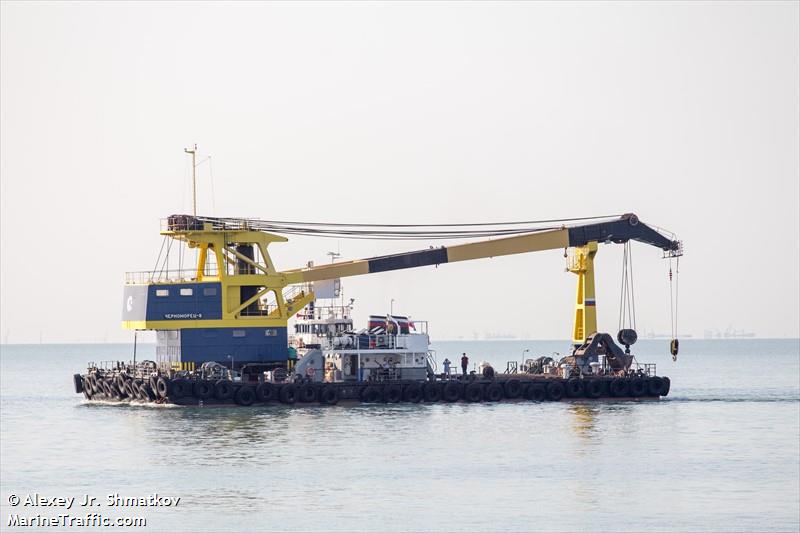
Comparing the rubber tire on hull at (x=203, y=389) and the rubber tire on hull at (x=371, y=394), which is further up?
the rubber tire on hull at (x=203, y=389)

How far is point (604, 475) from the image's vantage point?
43.3 metres

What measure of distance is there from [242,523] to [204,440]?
630 inches

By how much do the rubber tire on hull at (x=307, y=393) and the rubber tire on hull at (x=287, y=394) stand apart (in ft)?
0.82

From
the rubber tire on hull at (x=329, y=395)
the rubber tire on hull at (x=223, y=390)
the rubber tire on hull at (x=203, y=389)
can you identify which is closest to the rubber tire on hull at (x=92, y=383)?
the rubber tire on hull at (x=203, y=389)

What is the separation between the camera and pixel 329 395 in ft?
202

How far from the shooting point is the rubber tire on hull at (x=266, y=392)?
60.2 meters

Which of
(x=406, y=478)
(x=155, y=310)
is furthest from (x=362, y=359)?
(x=406, y=478)

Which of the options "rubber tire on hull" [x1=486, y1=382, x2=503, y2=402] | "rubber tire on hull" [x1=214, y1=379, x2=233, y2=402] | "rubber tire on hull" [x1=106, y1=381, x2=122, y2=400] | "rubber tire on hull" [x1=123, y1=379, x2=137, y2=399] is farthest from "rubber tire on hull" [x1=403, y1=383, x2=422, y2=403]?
"rubber tire on hull" [x1=106, y1=381, x2=122, y2=400]

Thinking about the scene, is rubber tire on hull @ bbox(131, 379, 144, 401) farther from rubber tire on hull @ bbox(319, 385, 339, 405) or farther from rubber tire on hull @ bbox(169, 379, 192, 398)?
rubber tire on hull @ bbox(319, 385, 339, 405)

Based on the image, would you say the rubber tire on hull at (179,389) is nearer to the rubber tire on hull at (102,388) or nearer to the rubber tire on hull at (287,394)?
the rubber tire on hull at (287,394)

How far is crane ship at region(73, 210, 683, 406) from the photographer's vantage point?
61.3m

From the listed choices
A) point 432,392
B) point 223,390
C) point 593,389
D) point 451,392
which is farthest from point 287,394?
point 593,389

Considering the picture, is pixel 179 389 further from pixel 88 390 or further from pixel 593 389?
pixel 593 389

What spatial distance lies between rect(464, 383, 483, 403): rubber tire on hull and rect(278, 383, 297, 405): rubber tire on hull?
8.66 metres
